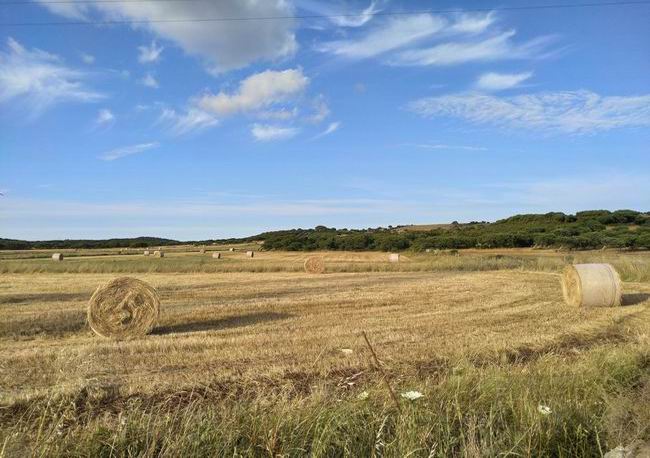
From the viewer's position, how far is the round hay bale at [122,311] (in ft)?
42.0

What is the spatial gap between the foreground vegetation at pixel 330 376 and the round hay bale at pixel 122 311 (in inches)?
17.6

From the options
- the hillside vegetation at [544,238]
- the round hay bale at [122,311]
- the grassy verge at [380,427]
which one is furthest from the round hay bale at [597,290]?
the hillside vegetation at [544,238]

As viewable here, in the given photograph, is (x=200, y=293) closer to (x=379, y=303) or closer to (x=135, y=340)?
(x=379, y=303)

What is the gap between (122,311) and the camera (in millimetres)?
13062

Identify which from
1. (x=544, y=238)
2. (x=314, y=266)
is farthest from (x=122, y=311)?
(x=544, y=238)

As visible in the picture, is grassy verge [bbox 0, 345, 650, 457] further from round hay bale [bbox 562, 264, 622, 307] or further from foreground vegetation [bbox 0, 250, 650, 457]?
round hay bale [bbox 562, 264, 622, 307]

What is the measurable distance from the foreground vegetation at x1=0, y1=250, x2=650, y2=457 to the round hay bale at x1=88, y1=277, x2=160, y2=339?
45cm

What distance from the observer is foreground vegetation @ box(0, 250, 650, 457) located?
4.30 m

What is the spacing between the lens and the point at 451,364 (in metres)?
8.07

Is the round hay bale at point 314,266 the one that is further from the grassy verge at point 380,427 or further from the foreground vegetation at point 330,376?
the grassy verge at point 380,427

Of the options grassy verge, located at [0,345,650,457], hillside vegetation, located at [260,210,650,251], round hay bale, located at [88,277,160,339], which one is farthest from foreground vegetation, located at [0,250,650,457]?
hillside vegetation, located at [260,210,650,251]

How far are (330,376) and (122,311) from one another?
6893 mm

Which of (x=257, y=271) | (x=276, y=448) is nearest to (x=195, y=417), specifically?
(x=276, y=448)

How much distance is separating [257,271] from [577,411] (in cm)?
3214
